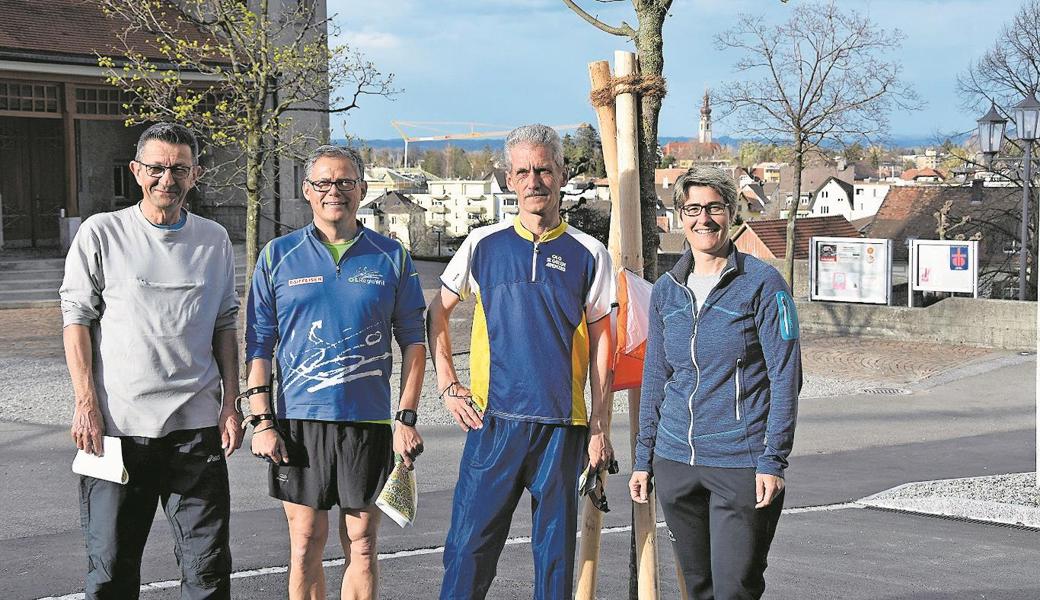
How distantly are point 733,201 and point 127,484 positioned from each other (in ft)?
7.92

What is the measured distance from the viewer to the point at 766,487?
3932 millimetres

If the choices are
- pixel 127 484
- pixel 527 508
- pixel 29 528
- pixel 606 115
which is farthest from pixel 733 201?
pixel 29 528

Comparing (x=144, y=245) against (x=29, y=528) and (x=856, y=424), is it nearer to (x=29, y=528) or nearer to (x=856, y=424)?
(x=29, y=528)

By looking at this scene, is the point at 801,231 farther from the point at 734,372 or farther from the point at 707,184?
the point at 734,372

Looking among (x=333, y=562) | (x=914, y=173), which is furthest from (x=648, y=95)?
(x=914, y=173)

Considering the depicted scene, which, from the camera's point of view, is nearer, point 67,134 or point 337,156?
point 337,156

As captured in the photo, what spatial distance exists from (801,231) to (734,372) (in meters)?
44.4

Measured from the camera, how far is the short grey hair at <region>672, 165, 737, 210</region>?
4.16m

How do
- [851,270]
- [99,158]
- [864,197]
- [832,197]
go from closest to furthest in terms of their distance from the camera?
[851,270] < [99,158] < [864,197] < [832,197]

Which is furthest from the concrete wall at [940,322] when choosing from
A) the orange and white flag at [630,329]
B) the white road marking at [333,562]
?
the orange and white flag at [630,329]

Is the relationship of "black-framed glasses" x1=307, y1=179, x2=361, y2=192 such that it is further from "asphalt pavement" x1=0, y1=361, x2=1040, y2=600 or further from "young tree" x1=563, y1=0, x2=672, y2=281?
"asphalt pavement" x1=0, y1=361, x2=1040, y2=600

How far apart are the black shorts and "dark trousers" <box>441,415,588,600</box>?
370 mm

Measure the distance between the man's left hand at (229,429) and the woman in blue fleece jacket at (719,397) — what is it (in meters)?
1.53

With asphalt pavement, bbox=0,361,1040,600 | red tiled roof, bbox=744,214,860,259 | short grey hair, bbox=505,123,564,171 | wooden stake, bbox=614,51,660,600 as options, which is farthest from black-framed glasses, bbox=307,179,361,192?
red tiled roof, bbox=744,214,860,259
